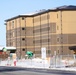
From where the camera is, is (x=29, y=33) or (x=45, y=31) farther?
(x=29, y=33)

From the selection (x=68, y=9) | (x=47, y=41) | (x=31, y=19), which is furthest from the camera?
(x=31, y=19)

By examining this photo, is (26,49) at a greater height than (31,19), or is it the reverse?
(31,19)

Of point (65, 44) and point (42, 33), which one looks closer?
point (65, 44)

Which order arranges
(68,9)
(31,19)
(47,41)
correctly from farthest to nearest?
(31,19) → (47,41) → (68,9)

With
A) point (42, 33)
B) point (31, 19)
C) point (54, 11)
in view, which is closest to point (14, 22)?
point (31, 19)

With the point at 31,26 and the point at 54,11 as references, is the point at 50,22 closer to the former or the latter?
the point at 54,11

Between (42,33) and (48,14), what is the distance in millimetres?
9477

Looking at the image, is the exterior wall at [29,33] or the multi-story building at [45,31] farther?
the exterior wall at [29,33]

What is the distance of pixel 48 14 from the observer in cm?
11606

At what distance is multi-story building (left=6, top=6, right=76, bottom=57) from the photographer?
4343 inches

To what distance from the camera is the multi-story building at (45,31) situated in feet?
362

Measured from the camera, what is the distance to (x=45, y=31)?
4712 inches

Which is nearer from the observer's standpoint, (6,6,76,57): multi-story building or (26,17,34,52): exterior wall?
(6,6,76,57): multi-story building

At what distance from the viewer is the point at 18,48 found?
5305 inches
